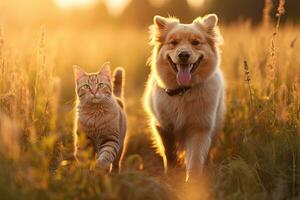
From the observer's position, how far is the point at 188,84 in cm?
544

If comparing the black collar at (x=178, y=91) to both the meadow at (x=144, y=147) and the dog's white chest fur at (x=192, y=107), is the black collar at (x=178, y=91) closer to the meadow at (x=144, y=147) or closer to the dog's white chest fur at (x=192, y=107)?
the dog's white chest fur at (x=192, y=107)

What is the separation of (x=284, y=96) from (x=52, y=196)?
2916 millimetres

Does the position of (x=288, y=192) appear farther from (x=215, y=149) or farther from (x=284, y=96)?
(x=215, y=149)

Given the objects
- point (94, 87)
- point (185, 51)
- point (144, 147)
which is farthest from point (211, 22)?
point (144, 147)

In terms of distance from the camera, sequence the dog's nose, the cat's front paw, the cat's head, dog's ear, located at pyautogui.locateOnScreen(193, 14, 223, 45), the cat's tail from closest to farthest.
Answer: the cat's front paw < the cat's head < the dog's nose < dog's ear, located at pyautogui.locateOnScreen(193, 14, 223, 45) < the cat's tail

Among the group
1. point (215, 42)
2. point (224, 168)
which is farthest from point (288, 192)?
point (215, 42)

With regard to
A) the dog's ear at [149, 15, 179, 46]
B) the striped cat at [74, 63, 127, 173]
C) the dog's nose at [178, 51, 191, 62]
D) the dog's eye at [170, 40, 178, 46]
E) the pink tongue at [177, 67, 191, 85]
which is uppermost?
the dog's ear at [149, 15, 179, 46]

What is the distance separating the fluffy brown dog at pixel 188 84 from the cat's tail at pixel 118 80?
1.58 ft

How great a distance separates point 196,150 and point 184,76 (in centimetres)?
74

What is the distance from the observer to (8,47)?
520 cm

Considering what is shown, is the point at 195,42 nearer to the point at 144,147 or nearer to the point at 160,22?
the point at 160,22

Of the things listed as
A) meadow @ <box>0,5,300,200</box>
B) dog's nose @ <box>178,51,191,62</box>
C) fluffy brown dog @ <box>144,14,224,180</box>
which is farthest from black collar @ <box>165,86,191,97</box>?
meadow @ <box>0,5,300,200</box>

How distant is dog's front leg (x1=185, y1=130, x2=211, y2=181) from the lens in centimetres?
535

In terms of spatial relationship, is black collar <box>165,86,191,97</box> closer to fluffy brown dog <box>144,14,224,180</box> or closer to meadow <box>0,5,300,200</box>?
fluffy brown dog <box>144,14,224,180</box>
